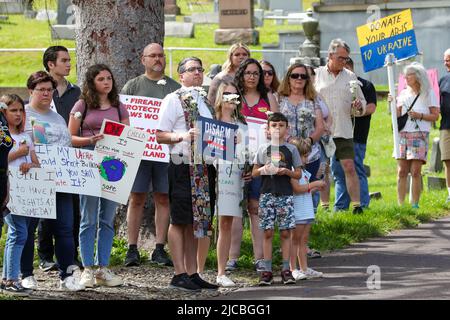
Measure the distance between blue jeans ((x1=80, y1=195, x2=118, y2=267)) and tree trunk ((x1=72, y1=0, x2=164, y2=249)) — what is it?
5.53 feet

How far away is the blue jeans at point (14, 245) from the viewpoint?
10.2 m

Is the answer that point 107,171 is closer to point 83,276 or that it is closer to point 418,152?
point 83,276

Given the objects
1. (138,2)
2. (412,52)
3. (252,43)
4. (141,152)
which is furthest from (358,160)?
(252,43)

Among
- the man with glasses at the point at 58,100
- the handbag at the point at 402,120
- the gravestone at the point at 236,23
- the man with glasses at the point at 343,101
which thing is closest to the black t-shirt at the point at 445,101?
the handbag at the point at 402,120

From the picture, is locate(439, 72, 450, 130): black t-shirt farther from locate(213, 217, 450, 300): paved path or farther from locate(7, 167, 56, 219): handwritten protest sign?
locate(7, 167, 56, 219): handwritten protest sign

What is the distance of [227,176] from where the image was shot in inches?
440

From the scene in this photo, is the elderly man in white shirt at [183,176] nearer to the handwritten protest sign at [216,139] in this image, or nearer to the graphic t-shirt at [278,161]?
the handwritten protest sign at [216,139]

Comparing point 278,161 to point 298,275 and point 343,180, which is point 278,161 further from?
point 343,180

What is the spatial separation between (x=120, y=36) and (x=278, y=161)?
8.20 ft

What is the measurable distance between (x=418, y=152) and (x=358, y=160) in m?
0.75

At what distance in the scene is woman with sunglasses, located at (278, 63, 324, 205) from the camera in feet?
39.8

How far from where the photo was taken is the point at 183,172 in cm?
1056
